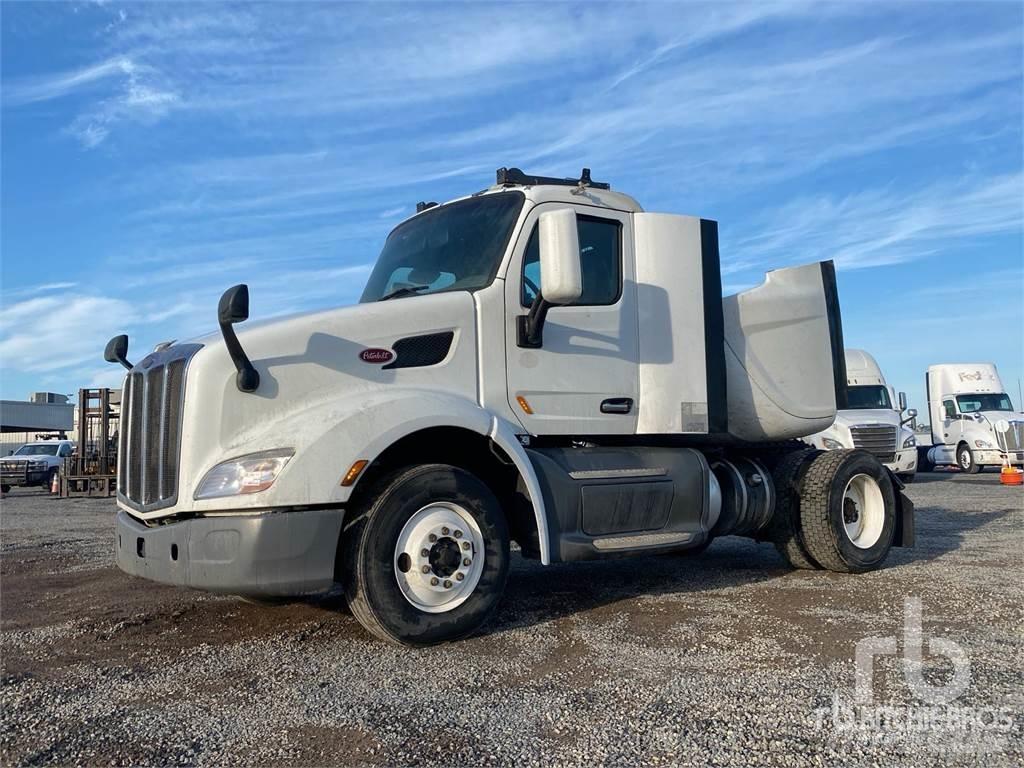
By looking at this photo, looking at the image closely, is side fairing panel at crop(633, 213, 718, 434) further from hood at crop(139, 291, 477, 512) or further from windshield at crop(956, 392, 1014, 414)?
windshield at crop(956, 392, 1014, 414)

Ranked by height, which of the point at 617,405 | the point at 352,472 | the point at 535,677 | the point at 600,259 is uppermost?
the point at 600,259

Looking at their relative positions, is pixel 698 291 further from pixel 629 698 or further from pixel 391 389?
pixel 629 698

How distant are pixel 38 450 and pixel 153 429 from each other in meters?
28.0

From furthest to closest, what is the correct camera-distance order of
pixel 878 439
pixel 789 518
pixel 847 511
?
pixel 878 439, pixel 847 511, pixel 789 518

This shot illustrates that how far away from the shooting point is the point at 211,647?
4941mm

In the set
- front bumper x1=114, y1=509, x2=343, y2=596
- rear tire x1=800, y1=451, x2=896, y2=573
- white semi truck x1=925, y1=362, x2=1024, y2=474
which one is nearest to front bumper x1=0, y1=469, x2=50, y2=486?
front bumper x1=114, y1=509, x2=343, y2=596

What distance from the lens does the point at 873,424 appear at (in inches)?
769

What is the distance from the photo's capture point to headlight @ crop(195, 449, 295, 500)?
4613mm

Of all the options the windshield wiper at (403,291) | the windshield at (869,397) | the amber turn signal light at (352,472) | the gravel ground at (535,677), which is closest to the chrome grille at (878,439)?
the windshield at (869,397)

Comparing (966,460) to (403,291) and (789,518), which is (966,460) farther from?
(403,291)

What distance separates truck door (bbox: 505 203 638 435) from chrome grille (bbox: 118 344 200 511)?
204cm

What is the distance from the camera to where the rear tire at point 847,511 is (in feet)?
23.8

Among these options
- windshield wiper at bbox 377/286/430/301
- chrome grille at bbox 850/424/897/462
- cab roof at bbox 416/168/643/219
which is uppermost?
cab roof at bbox 416/168/643/219

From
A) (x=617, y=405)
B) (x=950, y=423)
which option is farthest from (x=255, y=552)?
(x=950, y=423)
